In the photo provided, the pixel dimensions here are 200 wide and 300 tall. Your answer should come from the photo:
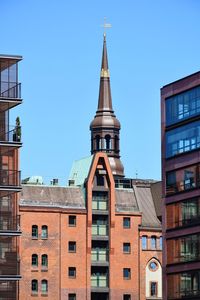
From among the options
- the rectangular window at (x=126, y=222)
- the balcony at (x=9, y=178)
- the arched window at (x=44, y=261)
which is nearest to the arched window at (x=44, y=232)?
the arched window at (x=44, y=261)

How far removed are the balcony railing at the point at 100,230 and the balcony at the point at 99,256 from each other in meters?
2.07

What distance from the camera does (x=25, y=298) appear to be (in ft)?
513

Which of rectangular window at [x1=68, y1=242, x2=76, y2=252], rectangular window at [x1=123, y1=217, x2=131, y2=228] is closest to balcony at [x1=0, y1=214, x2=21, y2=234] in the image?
rectangular window at [x1=68, y1=242, x2=76, y2=252]

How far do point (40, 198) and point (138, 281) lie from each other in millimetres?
15873

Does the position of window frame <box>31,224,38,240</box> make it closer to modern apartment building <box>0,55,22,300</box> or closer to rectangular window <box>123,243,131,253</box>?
rectangular window <box>123,243,131,253</box>

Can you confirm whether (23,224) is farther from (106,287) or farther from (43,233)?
(106,287)

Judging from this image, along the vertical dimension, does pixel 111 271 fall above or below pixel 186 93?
below

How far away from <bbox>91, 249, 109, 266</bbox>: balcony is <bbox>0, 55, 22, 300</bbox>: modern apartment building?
192 feet

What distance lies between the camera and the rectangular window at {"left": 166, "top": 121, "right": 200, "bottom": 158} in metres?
121

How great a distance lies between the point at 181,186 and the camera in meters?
123

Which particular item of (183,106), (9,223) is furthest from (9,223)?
(183,106)

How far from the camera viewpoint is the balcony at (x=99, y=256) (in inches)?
6353

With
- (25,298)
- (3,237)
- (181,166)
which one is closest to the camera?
(3,237)

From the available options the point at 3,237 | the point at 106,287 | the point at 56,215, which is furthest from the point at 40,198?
the point at 3,237
